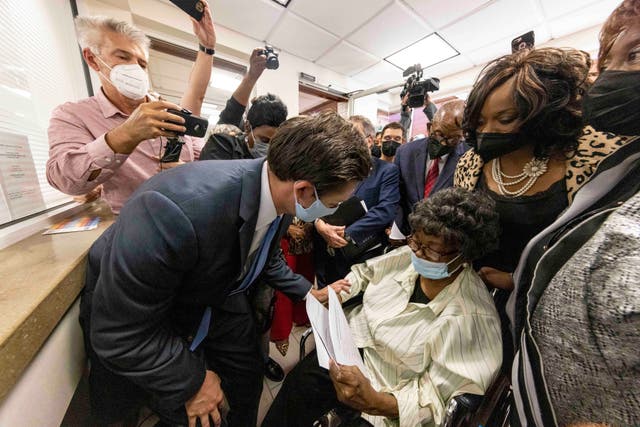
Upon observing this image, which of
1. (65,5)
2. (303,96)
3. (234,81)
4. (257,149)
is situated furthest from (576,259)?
(303,96)

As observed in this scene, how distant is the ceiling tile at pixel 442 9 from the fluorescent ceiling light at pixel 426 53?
35 cm

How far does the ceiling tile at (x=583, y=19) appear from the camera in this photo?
2.57 m

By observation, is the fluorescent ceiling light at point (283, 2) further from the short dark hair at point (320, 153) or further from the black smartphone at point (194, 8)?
the short dark hair at point (320, 153)

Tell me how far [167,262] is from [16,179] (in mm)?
880

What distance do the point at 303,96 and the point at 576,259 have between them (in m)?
5.57

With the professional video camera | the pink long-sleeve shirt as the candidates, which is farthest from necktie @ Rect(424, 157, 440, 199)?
the pink long-sleeve shirt

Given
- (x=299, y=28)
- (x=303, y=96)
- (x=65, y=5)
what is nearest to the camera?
(x=65, y=5)

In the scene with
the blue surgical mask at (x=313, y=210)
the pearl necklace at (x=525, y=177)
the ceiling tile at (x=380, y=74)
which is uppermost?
the ceiling tile at (x=380, y=74)

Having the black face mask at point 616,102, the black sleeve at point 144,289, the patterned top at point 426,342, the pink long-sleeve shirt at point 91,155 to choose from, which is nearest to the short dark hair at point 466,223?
the patterned top at point 426,342

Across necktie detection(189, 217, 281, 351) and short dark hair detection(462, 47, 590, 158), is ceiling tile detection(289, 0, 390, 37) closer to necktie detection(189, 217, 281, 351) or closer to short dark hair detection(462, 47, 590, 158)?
short dark hair detection(462, 47, 590, 158)

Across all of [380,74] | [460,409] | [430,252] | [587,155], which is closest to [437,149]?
[587,155]

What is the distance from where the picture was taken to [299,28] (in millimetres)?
2904

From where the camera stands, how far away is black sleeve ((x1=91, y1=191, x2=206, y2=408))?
1.81ft

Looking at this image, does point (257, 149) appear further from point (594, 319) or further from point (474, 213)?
point (594, 319)
